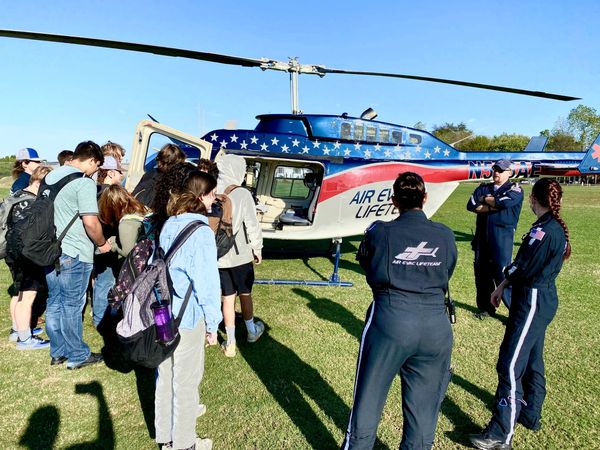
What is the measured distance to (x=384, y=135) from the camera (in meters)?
7.46

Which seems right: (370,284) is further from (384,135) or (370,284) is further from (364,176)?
(384,135)

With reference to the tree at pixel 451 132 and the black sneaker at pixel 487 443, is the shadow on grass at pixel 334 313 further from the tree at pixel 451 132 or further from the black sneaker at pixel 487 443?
the tree at pixel 451 132

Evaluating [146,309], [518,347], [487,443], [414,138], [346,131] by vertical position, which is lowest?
[487,443]

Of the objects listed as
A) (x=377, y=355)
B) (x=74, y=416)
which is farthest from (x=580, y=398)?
(x=74, y=416)

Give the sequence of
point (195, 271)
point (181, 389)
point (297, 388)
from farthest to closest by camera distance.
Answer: point (297, 388) → point (181, 389) → point (195, 271)

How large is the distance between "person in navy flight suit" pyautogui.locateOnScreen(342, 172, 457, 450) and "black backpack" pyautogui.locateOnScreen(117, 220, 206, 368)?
1.08 meters

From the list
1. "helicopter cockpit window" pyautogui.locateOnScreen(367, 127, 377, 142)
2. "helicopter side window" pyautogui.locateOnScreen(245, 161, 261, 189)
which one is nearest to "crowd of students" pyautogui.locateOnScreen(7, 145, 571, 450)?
"helicopter cockpit window" pyautogui.locateOnScreen(367, 127, 377, 142)

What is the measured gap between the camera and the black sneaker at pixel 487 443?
2.64m

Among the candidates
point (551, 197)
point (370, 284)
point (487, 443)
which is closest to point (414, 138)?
point (551, 197)

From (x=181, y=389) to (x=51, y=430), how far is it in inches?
52.7

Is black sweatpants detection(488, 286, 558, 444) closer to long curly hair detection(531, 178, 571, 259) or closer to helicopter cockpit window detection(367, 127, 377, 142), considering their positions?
long curly hair detection(531, 178, 571, 259)

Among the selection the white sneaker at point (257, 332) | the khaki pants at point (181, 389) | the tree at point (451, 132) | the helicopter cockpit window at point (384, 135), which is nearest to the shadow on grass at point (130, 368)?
the khaki pants at point (181, 389)

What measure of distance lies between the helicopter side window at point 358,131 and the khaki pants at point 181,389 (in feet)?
18.4

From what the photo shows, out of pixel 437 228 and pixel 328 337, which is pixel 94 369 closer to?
pixel 328 337
